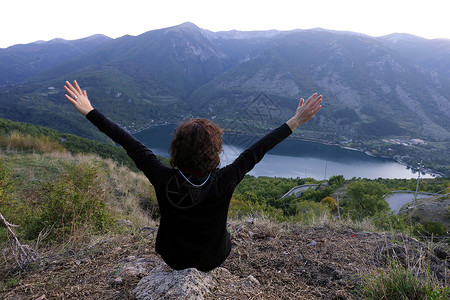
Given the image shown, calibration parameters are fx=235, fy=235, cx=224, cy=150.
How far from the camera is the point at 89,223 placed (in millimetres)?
3193

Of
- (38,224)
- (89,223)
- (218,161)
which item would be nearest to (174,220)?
(218,161)

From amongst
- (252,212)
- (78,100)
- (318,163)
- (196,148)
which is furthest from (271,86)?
(196,148)

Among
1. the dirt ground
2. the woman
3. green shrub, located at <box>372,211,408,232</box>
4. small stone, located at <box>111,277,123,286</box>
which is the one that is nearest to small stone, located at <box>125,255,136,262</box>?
the dirt ground

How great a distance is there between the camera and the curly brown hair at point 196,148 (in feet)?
4.22

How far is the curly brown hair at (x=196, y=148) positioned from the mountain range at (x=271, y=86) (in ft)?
190

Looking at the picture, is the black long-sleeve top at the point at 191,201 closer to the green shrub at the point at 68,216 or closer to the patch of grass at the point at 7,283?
the patch of grass at the point at 7,283

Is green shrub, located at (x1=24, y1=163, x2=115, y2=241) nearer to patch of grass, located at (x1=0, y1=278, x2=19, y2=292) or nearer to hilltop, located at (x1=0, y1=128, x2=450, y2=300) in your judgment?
hilltop, located at (x1=0, y1=128, x2=450, y2=300)

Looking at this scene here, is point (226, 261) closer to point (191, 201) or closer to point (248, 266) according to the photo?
point (248, 266)

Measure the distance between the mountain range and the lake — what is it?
363 inches

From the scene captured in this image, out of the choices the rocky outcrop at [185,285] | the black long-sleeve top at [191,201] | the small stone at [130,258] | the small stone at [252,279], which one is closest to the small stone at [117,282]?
the rocky outcrop at [185,285]

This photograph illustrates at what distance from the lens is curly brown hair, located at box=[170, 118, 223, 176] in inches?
50.6

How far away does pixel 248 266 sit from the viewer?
88.5 inches

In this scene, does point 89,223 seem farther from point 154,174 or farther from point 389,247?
point 389,247

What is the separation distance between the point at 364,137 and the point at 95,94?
112m
